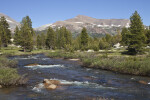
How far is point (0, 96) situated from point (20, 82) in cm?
379

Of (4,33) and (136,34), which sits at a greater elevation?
(4,33)

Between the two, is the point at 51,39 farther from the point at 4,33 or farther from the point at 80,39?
the point at 4,33

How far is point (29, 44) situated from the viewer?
7000cm

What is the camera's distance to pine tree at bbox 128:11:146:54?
47.3 meters

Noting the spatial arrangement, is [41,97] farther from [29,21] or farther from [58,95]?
[29,21]

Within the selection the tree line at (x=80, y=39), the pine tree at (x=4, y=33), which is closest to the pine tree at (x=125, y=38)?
the tree line at (x=80, y=39)

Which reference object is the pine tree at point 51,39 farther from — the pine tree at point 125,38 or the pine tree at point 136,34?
the pine tree at point 136,34

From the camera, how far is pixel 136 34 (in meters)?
47.8

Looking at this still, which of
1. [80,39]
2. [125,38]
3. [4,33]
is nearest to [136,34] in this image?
[125,38]

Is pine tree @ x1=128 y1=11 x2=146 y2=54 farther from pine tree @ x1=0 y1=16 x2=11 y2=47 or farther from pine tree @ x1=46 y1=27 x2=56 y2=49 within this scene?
pine tree @ x1=0 y1=16 x2=11 y2=47

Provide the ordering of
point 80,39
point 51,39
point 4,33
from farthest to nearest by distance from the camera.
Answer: point 51,39
point 80,39
point 4,33

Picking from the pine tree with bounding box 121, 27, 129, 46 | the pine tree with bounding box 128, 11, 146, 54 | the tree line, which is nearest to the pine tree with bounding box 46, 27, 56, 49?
the tree line

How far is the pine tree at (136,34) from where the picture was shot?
155ft

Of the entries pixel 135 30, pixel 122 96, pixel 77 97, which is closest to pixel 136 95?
pixel 122 96
